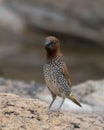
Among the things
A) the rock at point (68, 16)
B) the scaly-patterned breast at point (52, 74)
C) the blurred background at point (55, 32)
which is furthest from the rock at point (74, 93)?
the rock at point (68, 16)

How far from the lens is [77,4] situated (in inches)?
734

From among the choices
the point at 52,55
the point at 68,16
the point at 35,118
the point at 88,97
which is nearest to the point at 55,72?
the point at 52,55

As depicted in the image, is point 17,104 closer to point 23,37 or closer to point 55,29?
point 55,29

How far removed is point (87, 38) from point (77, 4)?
105cm

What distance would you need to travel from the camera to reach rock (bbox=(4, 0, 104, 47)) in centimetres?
1841

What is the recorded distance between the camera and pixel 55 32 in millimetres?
19188

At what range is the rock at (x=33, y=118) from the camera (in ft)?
19.7

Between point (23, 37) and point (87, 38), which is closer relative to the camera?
point (87, 38)

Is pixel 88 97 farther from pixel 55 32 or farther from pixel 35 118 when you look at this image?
pixel 55 32

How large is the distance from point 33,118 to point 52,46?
0.78 metres

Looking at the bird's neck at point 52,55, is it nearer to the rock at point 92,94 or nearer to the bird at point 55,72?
the bird at point 55,72

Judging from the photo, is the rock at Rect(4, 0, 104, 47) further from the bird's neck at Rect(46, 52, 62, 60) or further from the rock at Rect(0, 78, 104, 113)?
the bird's neck at Rect(46, 52, 62, 60)

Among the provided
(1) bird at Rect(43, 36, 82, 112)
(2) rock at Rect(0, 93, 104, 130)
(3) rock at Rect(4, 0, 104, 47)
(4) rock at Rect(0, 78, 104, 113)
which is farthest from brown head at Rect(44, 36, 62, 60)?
(3) rock at Rect(4, 0, 104, 47)

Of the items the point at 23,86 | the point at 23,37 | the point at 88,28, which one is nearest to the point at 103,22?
the point at 88,28
